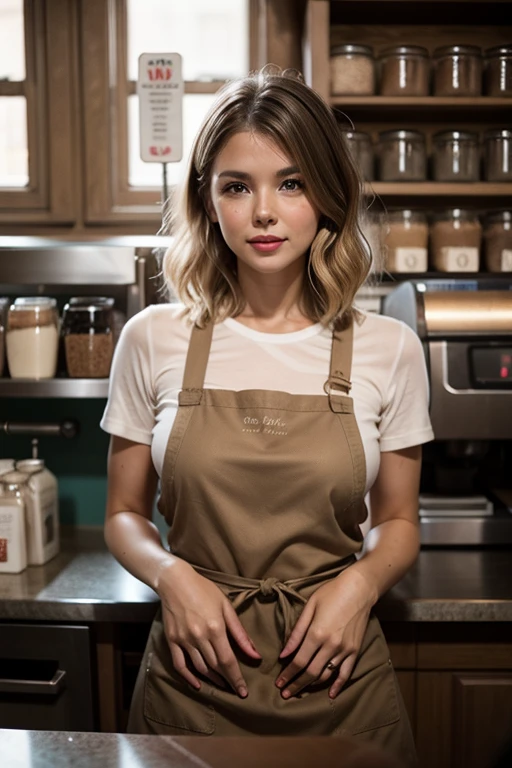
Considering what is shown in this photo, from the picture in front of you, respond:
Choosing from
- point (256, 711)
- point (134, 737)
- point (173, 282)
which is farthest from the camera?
point (173, 282)

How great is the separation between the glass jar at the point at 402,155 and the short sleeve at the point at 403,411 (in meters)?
0.73

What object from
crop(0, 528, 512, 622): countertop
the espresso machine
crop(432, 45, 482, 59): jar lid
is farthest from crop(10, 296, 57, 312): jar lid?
crop(432, 45, 482, 59): jar lid

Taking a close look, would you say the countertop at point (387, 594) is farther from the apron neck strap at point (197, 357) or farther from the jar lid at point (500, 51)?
the jar lid at point (500, 51)

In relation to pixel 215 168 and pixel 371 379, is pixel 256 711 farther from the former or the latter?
pixel 215 168

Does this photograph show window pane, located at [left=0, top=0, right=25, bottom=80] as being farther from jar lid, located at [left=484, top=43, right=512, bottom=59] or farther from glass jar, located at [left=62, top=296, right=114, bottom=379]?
jar lid, located at [left=484, top=43, right=512, bottom=59]

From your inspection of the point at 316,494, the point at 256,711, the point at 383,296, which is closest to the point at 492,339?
the point at 383,296

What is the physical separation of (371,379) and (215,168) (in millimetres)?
416

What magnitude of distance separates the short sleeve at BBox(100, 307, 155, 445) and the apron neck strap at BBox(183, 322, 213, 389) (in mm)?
69

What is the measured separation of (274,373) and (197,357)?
0.13m

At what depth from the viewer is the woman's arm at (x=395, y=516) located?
133cm

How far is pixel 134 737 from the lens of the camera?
0.74 metres

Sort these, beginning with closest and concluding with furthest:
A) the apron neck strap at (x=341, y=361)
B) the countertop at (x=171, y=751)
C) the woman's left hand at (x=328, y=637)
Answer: the countertop at (x=171, y=751) → the woman's left hand at (x=328, y=637) → the apron neck strap at (x=341, y=361)

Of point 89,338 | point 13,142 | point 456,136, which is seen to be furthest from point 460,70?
point 13,142

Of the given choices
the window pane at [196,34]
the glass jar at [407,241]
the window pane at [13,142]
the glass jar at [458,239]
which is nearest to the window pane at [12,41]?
the window pane at [13,142]
